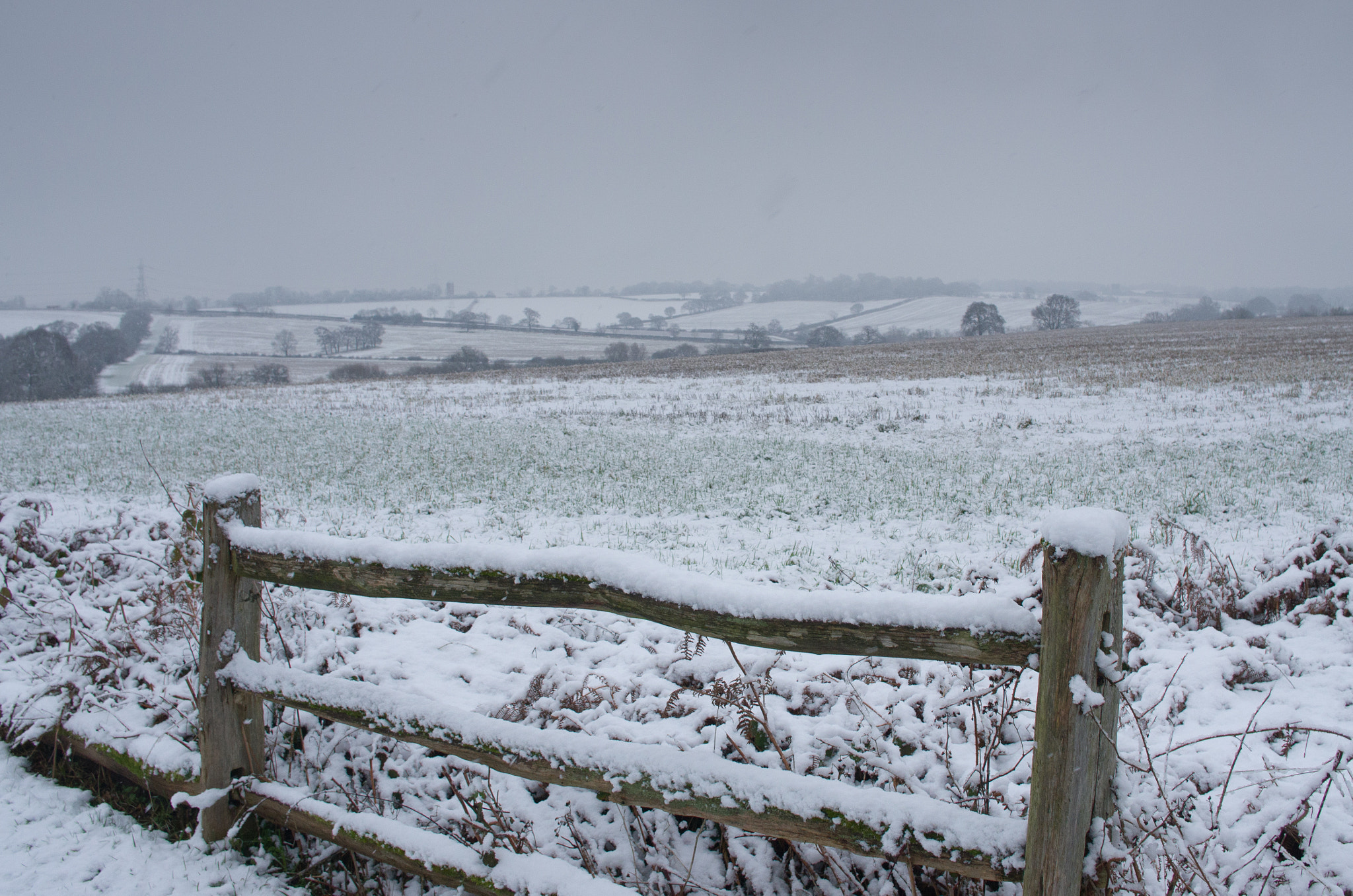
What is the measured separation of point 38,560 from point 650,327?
98.9m

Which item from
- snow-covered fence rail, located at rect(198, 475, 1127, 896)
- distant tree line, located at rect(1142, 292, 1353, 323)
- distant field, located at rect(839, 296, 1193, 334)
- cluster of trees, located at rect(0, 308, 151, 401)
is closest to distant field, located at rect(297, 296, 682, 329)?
distant field, located at rect(839, 296, 1193, 334)

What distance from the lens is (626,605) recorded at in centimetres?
237

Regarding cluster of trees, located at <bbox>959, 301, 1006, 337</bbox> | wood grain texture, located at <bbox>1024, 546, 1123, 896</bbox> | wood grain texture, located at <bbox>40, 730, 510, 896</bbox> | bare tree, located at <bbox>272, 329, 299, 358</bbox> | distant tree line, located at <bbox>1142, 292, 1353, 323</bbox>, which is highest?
distant tree line, located at <bbox>1142, 292, 1353, 323</bbox>

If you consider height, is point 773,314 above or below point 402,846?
above

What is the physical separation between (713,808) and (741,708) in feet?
2.39

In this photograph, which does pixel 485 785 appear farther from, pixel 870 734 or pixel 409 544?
pixel 870 734

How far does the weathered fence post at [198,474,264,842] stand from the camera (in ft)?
10.2

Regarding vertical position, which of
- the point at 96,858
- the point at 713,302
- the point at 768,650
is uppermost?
the point at 713,302

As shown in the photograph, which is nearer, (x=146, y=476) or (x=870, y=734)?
(x=870, y=734)

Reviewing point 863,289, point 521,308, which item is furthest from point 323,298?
point 863,289

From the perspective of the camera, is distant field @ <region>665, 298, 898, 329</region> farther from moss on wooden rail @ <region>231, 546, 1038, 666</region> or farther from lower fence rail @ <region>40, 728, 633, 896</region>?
moss on wooden rail @ <region>231, 546, 1038, 666</region>

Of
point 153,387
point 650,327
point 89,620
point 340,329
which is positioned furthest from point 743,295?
point 89,620

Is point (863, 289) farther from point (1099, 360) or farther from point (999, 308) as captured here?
point (1099, 360)

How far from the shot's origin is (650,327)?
10281 cm
